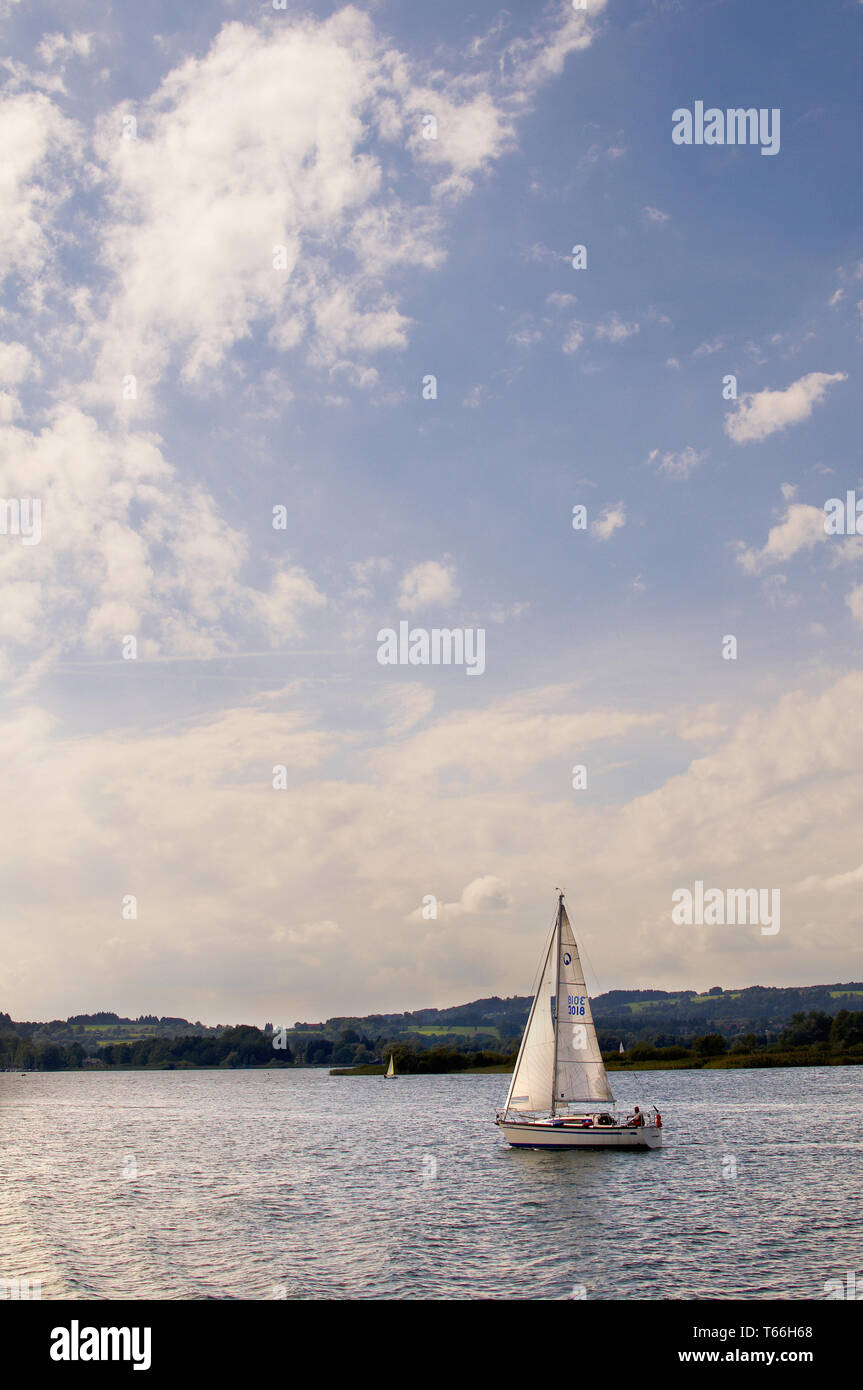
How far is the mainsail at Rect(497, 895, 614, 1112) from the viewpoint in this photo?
84500mm

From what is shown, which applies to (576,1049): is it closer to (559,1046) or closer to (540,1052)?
(559,1046)

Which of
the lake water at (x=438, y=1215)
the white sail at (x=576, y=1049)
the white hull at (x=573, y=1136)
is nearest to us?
the lake water at (x=438, y=1215)

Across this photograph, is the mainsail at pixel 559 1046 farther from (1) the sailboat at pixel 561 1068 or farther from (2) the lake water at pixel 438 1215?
(2) the lake water at pixel 438 1215

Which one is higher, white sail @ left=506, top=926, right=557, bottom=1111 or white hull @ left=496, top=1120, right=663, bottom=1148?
white sail @ left=506, top=926, right=557, bottom=1111

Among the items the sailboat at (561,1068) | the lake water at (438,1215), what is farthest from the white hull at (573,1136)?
the lake water at (438,1215)

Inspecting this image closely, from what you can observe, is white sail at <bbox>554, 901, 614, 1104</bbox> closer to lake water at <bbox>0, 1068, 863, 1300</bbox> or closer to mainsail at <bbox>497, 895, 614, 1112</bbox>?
mainsail at <bbox>497, 895, 614, 1112</bbox>

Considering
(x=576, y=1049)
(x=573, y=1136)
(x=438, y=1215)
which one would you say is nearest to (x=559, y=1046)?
(x=576, y=1049)

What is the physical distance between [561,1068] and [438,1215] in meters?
26.9

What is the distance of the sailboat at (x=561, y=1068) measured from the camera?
275ft

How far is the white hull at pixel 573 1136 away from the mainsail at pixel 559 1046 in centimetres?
156

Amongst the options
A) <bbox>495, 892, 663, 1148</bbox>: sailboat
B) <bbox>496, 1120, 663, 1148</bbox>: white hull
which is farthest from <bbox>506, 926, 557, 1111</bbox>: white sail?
<bbox>496, 1120, 663, 1148</bbox>: white hull
